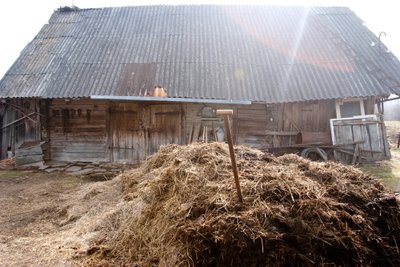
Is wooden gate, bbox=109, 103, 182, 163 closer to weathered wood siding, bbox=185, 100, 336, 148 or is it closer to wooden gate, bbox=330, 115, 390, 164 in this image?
weathered wood siding, bbox=185, 100, 336, 148

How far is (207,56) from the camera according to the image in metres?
11.7

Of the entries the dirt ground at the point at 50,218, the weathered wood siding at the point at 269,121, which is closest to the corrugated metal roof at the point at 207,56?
the weathered wood siding at the point at 269,121

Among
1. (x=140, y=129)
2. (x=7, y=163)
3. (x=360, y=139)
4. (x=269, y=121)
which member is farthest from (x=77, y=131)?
(x=360, y=139)

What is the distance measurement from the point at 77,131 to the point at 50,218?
5.45 meters

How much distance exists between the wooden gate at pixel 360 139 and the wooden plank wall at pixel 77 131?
7622 millimetres

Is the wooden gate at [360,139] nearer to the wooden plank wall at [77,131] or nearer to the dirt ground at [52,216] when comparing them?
the dirt ground at [52,216]

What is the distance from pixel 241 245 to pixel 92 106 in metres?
9.00

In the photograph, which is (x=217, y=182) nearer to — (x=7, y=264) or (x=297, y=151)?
(x=7, y=264)

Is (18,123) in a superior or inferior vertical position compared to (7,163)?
superior

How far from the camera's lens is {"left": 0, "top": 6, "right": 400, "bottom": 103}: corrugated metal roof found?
10.4 m

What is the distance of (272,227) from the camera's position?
2.91 m

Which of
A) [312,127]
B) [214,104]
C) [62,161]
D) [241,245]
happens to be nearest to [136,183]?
[241,245]

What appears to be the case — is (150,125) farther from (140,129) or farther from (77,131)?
(77,131)

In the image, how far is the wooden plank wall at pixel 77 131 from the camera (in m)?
10.6
